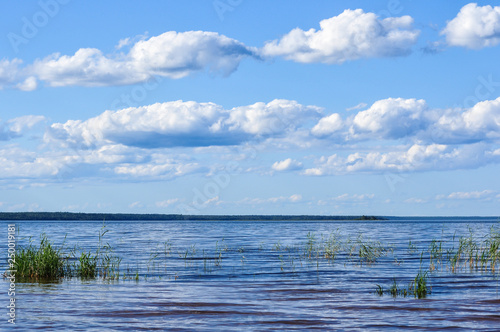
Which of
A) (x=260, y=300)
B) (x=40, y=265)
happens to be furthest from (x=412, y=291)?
(x=40, y=265)

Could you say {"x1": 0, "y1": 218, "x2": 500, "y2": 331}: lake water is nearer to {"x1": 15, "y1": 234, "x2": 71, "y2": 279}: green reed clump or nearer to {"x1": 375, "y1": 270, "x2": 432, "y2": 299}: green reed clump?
{"x1": 375, "y1": 270, "x2": 432, "y2": 299}: green reed clump

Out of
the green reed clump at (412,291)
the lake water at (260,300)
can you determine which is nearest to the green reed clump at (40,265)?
the lake water at (260,300)

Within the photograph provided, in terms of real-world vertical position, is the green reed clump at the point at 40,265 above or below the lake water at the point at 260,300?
above

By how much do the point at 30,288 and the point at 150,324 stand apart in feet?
26.4

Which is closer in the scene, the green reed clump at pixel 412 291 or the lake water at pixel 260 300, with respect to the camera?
the lake water at pixel 260 300

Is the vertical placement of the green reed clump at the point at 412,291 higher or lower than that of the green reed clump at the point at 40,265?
lower

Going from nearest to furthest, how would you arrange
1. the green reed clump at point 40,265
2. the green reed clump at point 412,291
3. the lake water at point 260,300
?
the lake water at point 260,300 < the green reed clump at point 412,291 < the green reed clump at point 40,265

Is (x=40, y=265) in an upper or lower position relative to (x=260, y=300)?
upper

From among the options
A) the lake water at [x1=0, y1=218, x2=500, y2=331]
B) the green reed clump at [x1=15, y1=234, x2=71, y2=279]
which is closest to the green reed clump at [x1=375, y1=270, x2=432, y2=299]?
the lake water at [x1=0, y1=218, x2=500, y2=331]

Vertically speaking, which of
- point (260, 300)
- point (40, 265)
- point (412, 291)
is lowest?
point (260, 300)

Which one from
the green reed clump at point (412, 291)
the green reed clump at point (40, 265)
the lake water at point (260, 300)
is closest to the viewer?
the lake water at point (260, 300)

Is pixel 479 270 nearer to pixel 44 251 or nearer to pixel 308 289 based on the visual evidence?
pixel 308 289

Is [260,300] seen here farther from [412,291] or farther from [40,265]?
[40,265]

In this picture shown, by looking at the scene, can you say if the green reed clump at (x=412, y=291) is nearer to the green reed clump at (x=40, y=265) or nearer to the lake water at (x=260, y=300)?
the lake water at (x=260, y=300)
